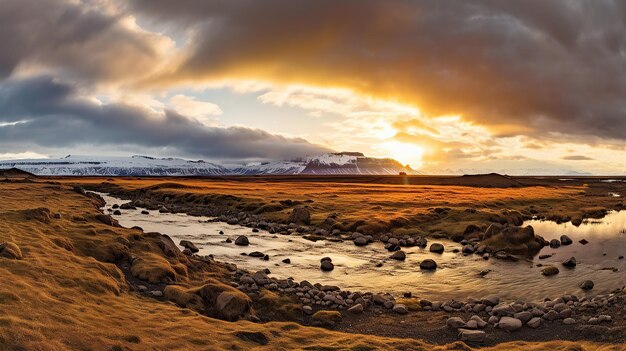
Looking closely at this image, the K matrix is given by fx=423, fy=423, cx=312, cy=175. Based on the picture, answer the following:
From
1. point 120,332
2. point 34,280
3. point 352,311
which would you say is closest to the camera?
point 120,332

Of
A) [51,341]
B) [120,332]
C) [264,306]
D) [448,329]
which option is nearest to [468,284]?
[448,329]

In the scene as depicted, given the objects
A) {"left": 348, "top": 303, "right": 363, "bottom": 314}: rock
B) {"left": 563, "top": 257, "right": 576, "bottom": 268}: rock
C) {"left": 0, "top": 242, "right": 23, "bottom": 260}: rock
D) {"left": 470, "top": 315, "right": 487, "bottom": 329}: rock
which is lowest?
{"left": 348, "top": 303, "right": 363, "bottom": 314}: rock

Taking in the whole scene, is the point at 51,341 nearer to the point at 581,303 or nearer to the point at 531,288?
the point at 581,303

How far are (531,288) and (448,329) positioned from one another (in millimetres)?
10488

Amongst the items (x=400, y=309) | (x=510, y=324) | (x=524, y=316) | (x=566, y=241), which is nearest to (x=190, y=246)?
(x=400, y=309)

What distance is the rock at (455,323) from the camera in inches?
734

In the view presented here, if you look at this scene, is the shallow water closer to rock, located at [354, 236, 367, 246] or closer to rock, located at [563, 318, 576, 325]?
rock, located at [354, 236, 367, 246]

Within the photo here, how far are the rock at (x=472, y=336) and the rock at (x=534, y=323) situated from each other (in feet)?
8.79

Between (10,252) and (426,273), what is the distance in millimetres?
24192

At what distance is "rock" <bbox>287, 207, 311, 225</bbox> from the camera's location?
53.4 meters

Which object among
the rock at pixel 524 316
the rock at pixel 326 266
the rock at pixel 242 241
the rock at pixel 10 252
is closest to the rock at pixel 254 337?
the rock at pixel 10 252

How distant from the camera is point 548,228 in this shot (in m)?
53.2

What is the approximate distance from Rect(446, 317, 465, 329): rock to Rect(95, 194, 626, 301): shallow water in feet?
16.0

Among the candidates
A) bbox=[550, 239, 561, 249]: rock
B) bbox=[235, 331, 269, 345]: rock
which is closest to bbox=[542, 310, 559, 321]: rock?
bbox=[235, 331, 269, 345]: rock
